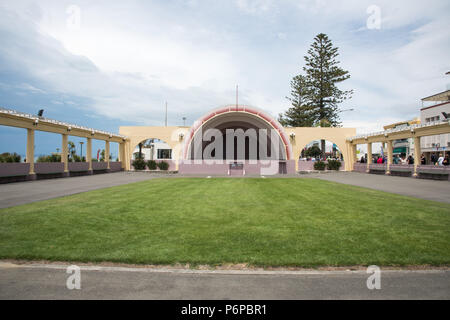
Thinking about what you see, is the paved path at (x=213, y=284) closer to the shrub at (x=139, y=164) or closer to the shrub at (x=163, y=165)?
the shrub at (x=163, y=165)

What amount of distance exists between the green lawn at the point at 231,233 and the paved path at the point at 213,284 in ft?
1.09

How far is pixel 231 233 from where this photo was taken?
517cm

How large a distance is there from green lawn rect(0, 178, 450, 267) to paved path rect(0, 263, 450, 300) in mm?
332

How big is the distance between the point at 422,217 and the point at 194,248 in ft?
18.4

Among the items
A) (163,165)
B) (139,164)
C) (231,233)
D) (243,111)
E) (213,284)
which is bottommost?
(213,284)

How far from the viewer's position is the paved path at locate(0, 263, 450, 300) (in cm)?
299

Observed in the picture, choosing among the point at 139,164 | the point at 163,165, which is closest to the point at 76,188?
the point at 163,165

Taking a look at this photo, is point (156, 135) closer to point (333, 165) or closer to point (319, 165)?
point (319, 165)

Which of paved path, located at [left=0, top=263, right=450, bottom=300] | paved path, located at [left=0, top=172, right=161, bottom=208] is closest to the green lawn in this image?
paved path, located at [left=0, top=263, right=450, bottom=300]

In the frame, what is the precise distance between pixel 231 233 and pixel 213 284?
1.95 meters

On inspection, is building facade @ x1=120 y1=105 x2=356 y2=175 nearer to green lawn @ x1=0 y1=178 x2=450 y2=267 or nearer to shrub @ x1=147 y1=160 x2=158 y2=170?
shrub @ x1=147 y1=160 x2=158 y2=170

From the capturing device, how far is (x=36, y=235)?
499 cm

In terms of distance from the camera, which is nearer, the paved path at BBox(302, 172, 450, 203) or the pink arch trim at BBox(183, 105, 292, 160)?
the paved path at BBox(302, 172, 450, 203)
